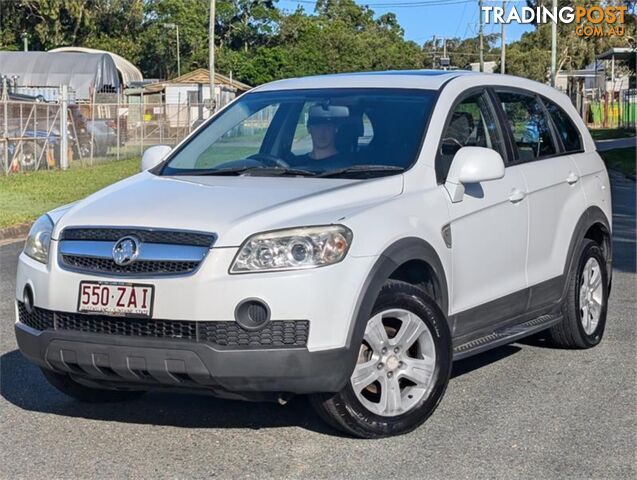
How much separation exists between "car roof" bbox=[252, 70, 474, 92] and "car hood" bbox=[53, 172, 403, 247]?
0.93m

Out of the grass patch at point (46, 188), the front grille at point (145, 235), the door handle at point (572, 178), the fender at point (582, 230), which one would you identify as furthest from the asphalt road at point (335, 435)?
the grass patch at point (46, 188)

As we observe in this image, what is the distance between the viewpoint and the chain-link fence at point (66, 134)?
25.9 metres

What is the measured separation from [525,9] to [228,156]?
71.5 m

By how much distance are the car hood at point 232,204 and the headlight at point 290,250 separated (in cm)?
5

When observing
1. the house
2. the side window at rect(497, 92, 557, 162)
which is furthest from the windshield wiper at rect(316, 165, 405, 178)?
the house

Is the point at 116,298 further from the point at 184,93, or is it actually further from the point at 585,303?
the point at 184,93

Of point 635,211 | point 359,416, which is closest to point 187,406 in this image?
point 359,416

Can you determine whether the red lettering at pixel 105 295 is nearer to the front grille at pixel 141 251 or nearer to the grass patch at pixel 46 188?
the front grille at pixel 141 251

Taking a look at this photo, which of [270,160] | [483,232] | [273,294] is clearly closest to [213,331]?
[273,294]

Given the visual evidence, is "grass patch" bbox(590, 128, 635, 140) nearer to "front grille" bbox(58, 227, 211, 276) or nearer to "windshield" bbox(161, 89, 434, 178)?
"windshield" bbox(161, 89, 434, 178)

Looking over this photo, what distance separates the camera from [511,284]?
20.4 ft

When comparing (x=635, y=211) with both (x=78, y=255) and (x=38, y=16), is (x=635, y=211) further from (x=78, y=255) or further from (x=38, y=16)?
(x=38, y=16)

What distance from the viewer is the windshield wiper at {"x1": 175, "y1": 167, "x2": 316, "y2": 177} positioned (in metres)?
5.71

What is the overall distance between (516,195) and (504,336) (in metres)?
0.80
